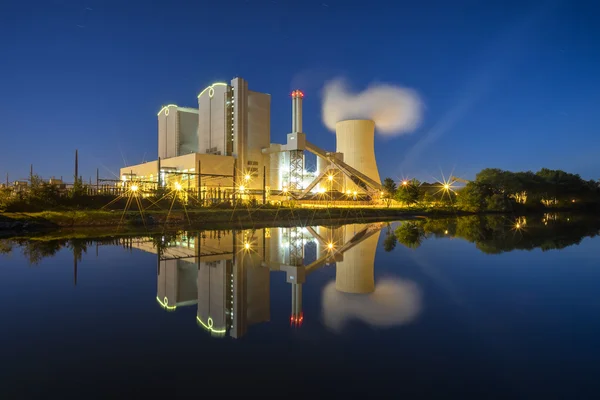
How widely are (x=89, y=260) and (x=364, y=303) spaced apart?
6174mm

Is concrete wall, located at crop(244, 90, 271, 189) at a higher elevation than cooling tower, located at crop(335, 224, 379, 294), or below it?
higher

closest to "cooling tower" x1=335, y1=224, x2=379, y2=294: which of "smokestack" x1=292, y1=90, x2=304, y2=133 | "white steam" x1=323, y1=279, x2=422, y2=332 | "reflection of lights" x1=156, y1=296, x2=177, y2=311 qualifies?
"white steam" x1=323, y1=279, x2=422, y2=332

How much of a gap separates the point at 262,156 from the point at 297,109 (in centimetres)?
761

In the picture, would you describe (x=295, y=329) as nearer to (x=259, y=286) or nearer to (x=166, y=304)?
(x=166, y=304)

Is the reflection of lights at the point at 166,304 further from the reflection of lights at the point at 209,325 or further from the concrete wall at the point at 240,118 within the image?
the concrete wall at the point at 240,118

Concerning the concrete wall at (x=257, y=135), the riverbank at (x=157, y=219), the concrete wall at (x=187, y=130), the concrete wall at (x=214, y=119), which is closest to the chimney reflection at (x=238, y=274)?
the riverbank at (x=157, y=219)

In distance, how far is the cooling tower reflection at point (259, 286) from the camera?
421 cm

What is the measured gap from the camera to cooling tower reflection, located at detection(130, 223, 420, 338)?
421 centimetres

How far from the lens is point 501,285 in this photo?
19.6ft

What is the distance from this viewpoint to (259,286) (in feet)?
18.7

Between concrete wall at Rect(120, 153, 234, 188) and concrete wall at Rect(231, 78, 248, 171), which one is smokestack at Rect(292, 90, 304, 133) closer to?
concrete wall at Rect(231, 78, 248, 171)

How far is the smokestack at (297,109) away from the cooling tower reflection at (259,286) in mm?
38021

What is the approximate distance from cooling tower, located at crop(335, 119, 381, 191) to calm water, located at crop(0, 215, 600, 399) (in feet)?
122

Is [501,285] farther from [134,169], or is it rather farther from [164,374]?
[134,169]
